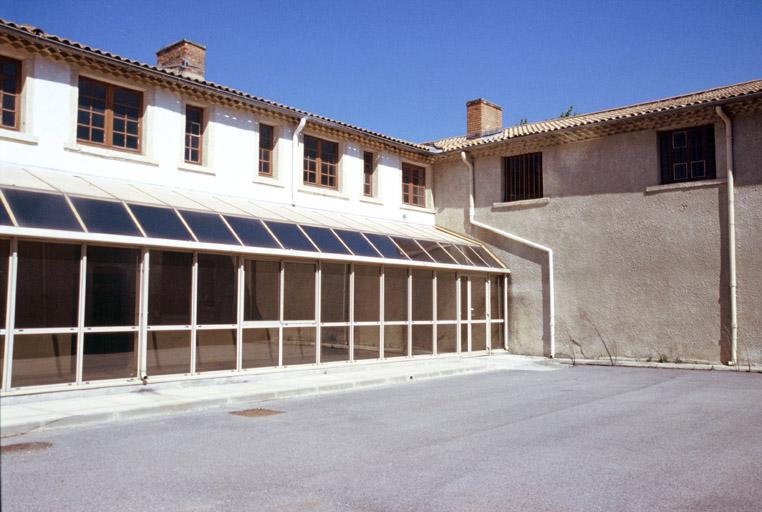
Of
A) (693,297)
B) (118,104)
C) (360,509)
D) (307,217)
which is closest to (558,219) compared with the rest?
(693,297)

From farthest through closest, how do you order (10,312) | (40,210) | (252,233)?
(252,233), (40,210), (10,312)

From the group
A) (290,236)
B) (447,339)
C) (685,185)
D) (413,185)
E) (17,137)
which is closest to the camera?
(17,137)

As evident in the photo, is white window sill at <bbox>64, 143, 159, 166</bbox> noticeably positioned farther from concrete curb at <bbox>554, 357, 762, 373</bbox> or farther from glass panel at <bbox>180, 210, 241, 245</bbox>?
concrete curb at <bbox>554, 357, 762, 373</bbox>

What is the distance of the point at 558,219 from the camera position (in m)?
18.0

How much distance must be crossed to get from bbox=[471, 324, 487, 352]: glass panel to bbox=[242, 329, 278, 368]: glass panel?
22.0 ft

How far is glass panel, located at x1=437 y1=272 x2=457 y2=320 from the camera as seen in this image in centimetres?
1670

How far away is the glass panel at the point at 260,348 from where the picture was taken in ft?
40.3

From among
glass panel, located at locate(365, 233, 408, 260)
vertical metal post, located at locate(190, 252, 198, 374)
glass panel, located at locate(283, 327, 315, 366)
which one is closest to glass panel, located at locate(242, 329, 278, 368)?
glass panel, located at locate(283, 327, 315, 366)

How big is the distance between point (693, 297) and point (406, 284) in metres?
6.84

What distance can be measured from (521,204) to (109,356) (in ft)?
40.3

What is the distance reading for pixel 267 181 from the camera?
15406mm

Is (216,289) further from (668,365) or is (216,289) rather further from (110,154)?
(668,365)

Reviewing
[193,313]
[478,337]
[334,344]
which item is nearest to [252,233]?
[193,313]

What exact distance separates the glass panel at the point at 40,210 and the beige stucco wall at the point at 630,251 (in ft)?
40.4
